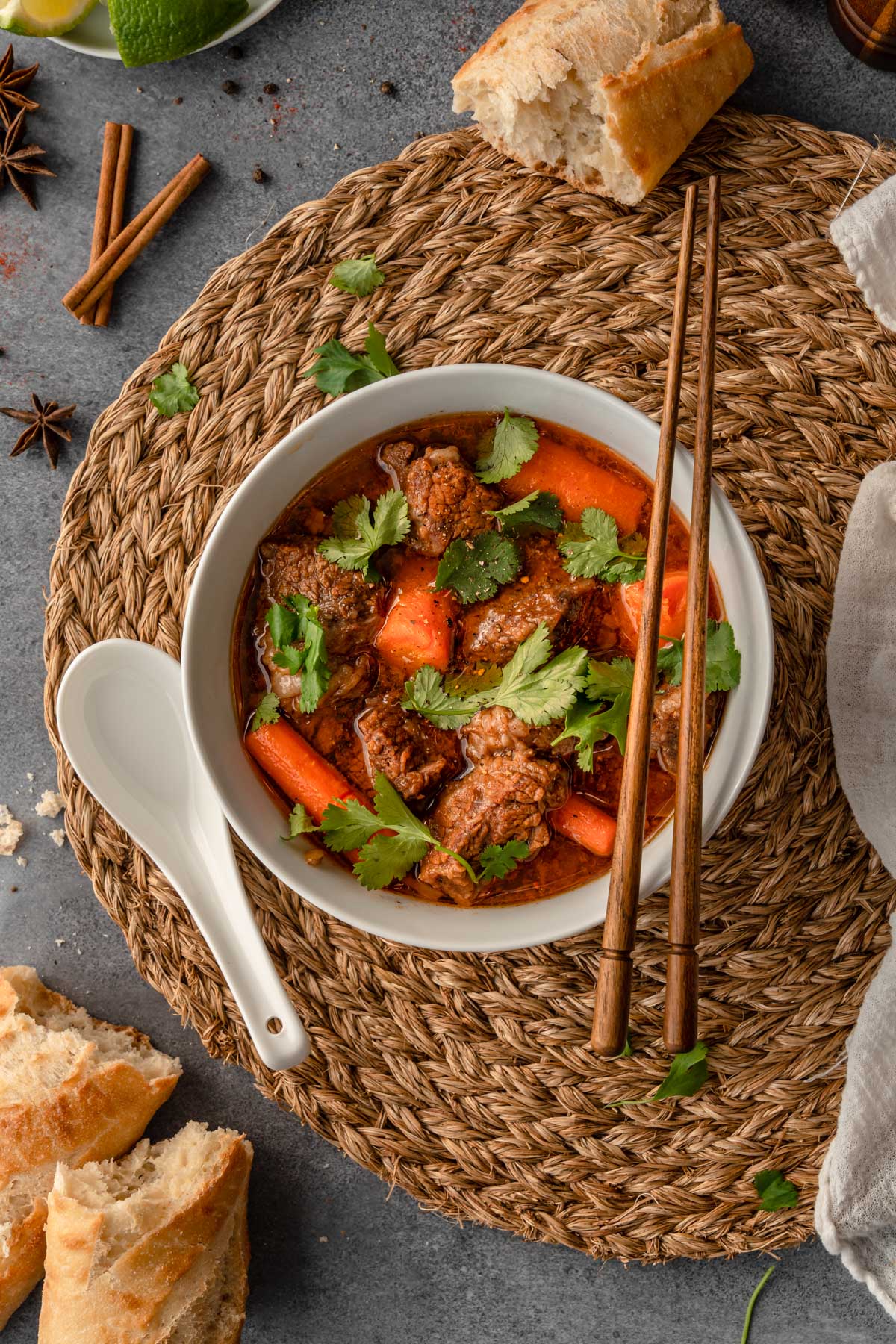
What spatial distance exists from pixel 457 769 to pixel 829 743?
0.95m

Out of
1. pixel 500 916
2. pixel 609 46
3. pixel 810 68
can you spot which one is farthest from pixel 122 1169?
pixel 810 68

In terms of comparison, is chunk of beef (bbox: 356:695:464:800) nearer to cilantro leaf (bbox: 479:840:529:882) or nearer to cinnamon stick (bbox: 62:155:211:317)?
cilantro leaf (bbox: 479:840:529:882)

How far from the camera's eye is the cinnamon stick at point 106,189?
303cm

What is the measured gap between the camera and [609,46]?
251 cm

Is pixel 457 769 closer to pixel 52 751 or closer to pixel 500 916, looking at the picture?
pixel 500 916

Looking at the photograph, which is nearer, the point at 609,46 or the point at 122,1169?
the point at 609,46

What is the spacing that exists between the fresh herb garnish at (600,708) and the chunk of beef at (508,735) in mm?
33

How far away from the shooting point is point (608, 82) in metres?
2.46

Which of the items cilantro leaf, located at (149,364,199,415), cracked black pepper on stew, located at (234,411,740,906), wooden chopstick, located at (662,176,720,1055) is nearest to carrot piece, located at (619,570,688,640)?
cracked black pepper on stew, located at (234,411,740,906)

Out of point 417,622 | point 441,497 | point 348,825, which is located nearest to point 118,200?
point 441,497

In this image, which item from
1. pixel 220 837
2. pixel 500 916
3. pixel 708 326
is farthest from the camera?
pixel 220 837

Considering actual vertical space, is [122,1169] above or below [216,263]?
below

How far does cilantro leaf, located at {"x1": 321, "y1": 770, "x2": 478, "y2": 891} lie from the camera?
7.72 feet

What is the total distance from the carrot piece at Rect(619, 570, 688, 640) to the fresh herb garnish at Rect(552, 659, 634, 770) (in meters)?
Answer: 0.11
